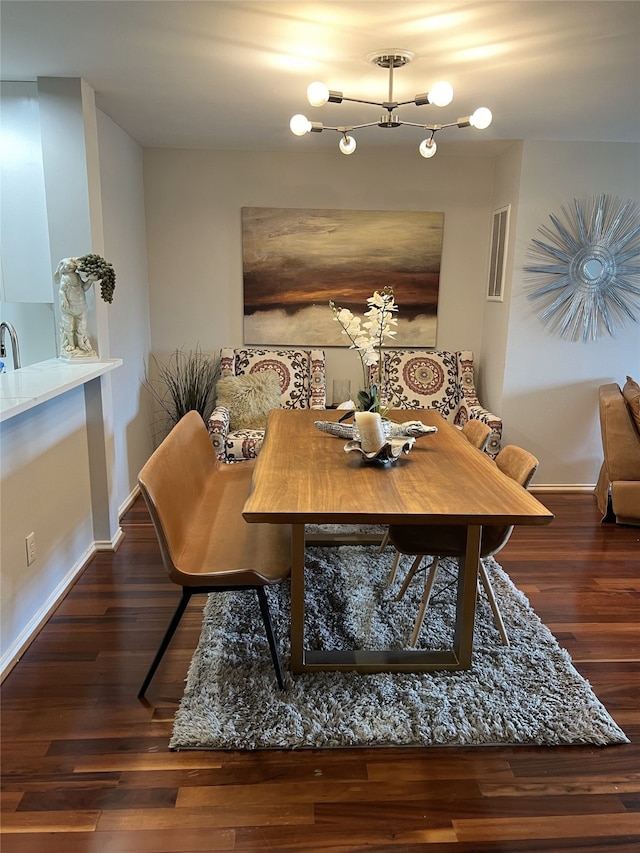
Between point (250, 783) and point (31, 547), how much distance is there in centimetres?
130

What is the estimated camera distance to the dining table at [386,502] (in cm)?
188

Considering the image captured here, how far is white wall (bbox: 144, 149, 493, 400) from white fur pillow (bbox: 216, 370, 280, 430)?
0.50 m

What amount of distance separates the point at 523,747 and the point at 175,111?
3.45 m

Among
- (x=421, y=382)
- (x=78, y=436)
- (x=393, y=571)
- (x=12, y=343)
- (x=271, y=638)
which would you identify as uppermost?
(x=12, y=343)

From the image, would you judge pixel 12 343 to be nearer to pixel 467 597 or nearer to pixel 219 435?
pixel 219 435

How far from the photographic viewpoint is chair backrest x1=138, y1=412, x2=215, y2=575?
193cm

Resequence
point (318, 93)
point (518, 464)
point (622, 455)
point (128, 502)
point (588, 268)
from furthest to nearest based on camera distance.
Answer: point (588, 268)
point (128, 502)
point (622, 455)
point (518, 464)
point (318, 93)

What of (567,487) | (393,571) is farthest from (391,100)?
(567,487)

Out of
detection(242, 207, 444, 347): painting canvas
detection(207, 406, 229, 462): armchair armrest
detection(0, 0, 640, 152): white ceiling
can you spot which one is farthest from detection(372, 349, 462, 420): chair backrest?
detection(0, 0, 640, 152): white ceiling

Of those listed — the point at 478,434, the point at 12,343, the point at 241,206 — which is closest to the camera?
the point at 12,343

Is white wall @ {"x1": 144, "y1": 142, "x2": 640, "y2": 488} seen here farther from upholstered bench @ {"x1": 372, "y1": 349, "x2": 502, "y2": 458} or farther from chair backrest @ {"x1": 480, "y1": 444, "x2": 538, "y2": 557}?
chair backrest @ {"x1": 480, "y1": 444, "x2": 538, "y2": 557}

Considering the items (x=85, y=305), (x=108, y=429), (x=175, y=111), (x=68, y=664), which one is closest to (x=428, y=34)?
(x=175, y=111)

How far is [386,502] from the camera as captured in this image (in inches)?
77.4

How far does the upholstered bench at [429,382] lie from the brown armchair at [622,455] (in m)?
0.95
